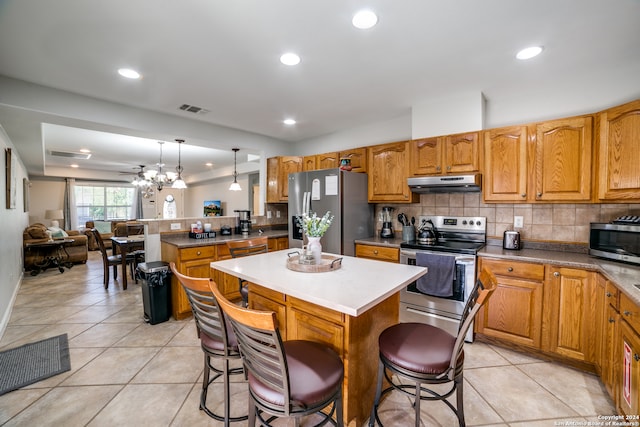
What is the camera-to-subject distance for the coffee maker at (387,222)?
361 centimetres

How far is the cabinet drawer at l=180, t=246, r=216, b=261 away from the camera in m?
3.19

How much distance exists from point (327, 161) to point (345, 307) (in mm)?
3165

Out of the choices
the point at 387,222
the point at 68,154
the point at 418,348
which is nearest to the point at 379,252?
the point at 387,222

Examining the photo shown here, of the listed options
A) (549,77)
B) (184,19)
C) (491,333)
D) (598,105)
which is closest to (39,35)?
(184,19)

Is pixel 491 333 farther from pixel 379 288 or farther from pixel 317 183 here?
pixel 317 183

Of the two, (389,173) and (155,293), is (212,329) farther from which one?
(389,173)

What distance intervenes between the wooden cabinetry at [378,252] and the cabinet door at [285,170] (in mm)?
1700

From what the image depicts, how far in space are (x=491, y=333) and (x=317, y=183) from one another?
2.47m

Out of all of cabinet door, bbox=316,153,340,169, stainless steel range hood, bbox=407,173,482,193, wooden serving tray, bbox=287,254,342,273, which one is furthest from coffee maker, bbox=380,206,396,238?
wooden serving tray, bbox=287,254,342,273

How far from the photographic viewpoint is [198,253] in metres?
3.31

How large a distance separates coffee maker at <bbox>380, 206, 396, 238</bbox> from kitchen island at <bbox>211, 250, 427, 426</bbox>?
1.69 metres

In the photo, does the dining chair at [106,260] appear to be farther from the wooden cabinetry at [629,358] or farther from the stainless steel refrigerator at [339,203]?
the wooden cabinetry at [629,358]

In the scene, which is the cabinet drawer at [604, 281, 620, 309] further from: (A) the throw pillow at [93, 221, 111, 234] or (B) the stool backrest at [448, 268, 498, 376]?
(A) the throw pillow at [93, 221, 111, 234]

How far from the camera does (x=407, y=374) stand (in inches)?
53.3
